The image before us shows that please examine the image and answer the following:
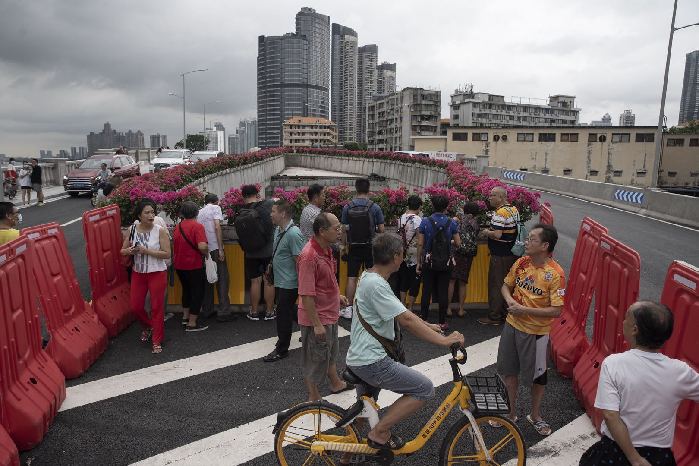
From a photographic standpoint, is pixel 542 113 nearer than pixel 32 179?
No

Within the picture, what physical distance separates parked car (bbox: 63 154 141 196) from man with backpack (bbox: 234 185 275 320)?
56.1 feet

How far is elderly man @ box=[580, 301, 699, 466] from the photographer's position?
2.86m

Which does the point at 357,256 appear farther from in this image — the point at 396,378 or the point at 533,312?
the point at 396,378

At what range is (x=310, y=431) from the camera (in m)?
4.02

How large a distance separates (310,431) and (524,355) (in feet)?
7.01

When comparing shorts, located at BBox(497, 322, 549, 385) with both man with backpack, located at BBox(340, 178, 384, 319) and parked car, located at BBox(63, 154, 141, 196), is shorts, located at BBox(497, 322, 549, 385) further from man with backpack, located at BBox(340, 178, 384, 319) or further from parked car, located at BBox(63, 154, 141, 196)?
parked car, located at BBox(63, 154, 141, 196)

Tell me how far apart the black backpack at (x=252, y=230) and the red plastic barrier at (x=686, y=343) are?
5227 millimetres

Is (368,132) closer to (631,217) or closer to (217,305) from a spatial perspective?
(631,217)

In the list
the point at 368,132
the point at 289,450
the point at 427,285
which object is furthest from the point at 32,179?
the point at 368,132

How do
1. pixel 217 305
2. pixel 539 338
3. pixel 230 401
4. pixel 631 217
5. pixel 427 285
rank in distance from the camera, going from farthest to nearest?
pixel 631 217
pixel 217 305
pixel 427 285
pixel 230 401
pixel 539 338

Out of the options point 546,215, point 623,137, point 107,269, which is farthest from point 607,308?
point 623,137

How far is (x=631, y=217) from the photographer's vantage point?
2083cm

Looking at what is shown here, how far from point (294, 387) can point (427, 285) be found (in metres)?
2.81

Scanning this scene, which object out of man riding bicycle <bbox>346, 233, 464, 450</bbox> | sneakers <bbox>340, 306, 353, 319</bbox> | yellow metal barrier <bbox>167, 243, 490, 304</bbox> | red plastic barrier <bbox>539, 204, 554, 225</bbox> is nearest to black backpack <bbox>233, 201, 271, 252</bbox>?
yellow metal barrier <bbox>167, 243, 490, 304</bbox>
